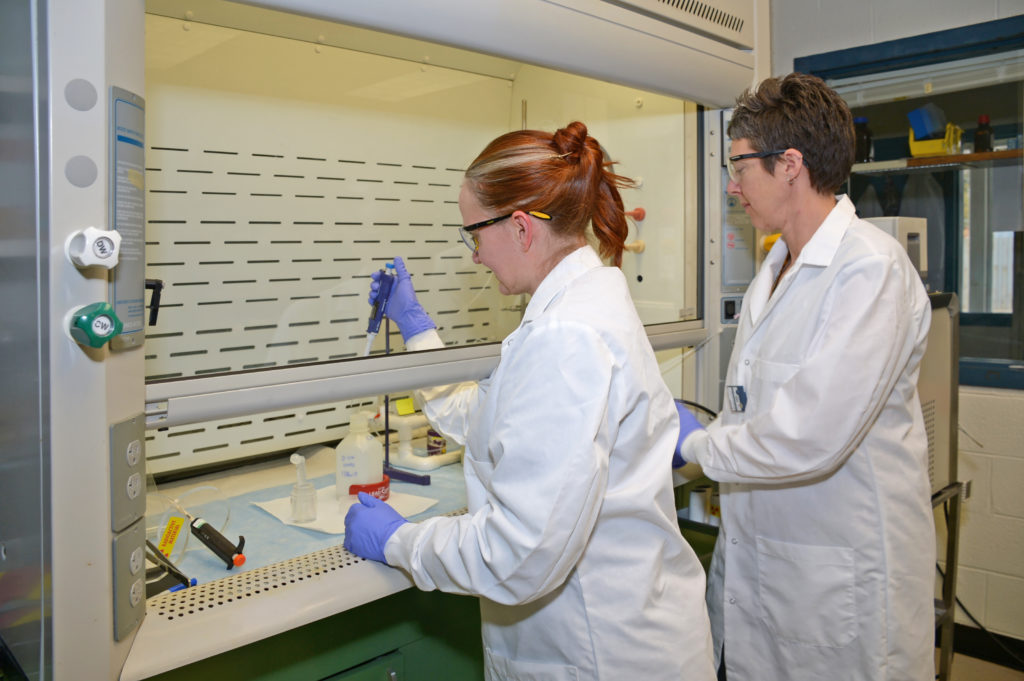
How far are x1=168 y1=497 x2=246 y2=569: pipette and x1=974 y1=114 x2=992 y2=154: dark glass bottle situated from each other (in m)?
2.86

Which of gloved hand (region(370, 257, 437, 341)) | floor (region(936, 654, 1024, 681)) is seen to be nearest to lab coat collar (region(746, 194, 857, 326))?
gloved hand (region(370, 257, 437, 341))

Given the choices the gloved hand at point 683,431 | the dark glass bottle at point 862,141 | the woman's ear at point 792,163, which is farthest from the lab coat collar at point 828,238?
the dark glass bottle at point 862,141

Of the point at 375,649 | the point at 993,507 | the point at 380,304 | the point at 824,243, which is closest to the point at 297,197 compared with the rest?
the point at 380,304

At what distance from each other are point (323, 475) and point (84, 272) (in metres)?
0.99

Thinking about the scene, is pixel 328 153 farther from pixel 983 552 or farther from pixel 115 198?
pixel 983 552

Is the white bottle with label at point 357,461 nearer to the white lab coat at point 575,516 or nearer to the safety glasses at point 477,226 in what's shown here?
the white lab coat at point 575,516

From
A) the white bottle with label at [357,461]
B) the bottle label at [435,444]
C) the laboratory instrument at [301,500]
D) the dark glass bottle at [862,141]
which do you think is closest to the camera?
the laboratory instrument at [301,500]

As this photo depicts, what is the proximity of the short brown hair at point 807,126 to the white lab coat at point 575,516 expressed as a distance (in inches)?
27.0

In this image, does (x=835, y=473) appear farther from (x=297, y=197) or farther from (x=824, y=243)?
(x=297, y=197)

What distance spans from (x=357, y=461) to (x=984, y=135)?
2608 millimetres

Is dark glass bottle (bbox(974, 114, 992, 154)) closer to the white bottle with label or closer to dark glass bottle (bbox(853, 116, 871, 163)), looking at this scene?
dark glass bottle (bbox(853, 116, 871, 163))

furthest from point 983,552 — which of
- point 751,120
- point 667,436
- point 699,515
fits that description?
point 667,436

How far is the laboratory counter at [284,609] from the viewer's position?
111cm

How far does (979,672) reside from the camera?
274 cm
